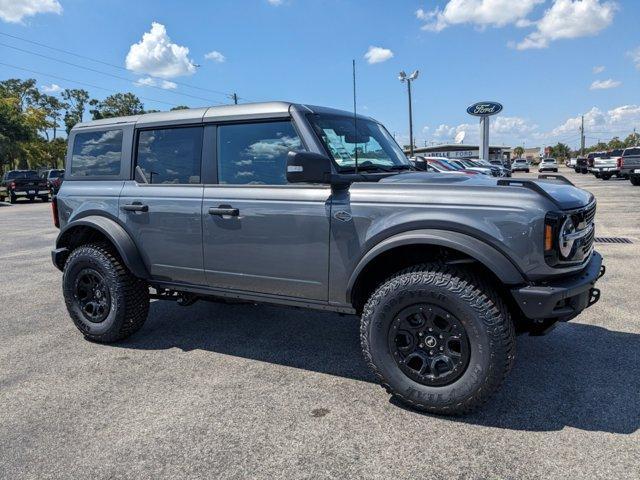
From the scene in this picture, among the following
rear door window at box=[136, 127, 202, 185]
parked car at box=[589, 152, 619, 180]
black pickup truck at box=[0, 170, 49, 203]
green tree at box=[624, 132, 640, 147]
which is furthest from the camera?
green tree at box=[624, 132, 640, 147]

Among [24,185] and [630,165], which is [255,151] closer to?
[630,165]

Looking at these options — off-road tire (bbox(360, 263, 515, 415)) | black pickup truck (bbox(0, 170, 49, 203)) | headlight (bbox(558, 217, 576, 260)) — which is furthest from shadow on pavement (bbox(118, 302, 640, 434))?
black pickup truck (bbox(0, 170, 49, 203))

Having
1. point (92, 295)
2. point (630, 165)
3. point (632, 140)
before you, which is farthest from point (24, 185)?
point (632, 140)

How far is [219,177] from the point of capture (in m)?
3.96

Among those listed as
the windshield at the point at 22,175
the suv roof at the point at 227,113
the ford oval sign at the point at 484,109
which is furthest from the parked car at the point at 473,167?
A: the windshield at the point at 22,175

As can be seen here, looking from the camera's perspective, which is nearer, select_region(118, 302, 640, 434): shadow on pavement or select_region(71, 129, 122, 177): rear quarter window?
select_region(118, 302, 640, 434): shadow on pavement

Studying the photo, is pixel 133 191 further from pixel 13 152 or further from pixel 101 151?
pixel 13 152

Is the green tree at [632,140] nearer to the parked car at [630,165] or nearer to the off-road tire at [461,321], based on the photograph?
the parked car at [630,165]

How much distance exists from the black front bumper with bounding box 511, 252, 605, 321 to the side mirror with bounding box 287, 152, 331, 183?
135cm

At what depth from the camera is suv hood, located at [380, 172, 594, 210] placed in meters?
2.96

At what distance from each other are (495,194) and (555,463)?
1.46 m

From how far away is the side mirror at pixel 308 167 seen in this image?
3.21 m

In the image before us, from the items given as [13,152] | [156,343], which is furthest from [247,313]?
[13,152]

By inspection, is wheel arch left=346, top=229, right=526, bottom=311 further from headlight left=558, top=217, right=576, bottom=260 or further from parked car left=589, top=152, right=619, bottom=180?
parked car left=589, top=152, right=619, bottom=180
